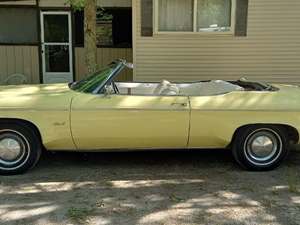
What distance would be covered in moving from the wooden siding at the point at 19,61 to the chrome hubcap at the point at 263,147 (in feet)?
27.4

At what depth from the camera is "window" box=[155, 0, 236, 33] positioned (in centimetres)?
1012

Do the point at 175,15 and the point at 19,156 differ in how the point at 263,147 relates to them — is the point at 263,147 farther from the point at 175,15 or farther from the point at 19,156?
the point at 175,15

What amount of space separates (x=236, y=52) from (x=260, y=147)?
202 inches

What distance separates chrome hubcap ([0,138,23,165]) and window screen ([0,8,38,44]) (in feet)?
25.1

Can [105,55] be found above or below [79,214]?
above

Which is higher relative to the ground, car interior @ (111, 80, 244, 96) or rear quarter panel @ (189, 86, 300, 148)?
car interior @ (111, 80, 244, 96)

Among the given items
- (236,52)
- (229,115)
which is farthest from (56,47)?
(229,115)

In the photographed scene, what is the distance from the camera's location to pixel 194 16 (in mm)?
10094

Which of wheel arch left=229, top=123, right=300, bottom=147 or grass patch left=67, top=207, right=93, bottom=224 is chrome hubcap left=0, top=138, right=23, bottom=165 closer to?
grass patch left=67, top=207, right=93, bottom=224

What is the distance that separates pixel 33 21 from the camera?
12422 mm

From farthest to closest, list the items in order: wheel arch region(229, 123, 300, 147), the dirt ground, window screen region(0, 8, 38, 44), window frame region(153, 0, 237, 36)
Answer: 1. window screen region(0, 8, 38, 44)
2. window frame region(153, 0, 237, 36)
3. wheel arch region(229, 123, 300, 147)
4. the dirt ground

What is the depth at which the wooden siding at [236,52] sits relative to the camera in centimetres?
1019

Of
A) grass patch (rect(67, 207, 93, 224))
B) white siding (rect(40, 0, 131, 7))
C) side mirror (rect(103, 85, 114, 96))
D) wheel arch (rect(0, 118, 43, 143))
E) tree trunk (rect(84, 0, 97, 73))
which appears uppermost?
white siding (rect(40, 0, 131, 7))

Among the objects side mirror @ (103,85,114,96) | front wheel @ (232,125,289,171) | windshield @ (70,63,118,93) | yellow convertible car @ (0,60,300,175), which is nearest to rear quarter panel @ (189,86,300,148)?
yellow convertible car @ (0,60,300,175)
